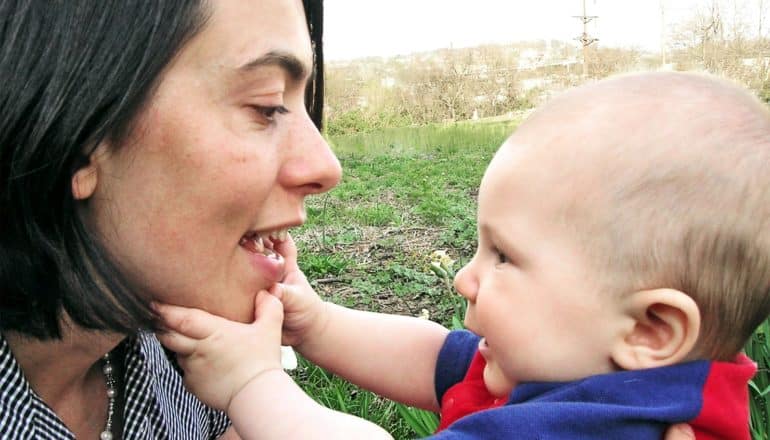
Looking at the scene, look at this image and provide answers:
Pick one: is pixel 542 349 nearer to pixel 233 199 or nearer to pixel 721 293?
pixel 721 293

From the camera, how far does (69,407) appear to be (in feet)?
5.63

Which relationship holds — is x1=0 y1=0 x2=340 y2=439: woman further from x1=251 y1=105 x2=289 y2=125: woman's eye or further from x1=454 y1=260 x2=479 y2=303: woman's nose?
x1=454 y1=260 x2=479 y2=303: woman's nose

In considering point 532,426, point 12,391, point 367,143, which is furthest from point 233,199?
point 367,143

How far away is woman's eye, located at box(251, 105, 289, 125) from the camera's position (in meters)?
1.42

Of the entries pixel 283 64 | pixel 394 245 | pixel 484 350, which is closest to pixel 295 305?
pixel 484 350

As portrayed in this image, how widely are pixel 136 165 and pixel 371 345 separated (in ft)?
2.43

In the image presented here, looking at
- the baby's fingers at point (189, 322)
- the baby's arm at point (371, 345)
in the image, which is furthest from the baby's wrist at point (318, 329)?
the baby's fingers at point (189, 322)

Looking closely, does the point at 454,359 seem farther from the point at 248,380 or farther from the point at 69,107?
the point at 69,107

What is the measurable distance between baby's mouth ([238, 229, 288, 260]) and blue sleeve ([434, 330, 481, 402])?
1.47 ft

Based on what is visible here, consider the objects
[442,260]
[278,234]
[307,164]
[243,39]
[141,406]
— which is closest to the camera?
[243,39]

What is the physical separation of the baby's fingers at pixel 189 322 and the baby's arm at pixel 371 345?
1.11ft

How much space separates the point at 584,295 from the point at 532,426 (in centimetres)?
24

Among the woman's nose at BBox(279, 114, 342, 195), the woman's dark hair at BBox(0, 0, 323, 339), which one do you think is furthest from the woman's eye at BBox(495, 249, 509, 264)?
the woman's dark hair at BBox(0, 0, 323, 339)

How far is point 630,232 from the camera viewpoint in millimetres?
1251
